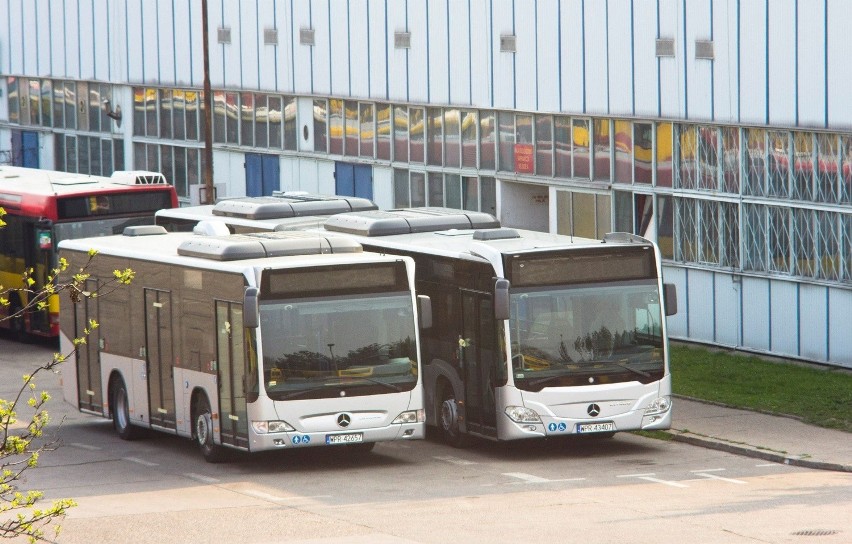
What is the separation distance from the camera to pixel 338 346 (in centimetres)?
2014

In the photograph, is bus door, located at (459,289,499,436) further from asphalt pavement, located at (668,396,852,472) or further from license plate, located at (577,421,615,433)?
asphalt pavement, located at (668,396,852,472)

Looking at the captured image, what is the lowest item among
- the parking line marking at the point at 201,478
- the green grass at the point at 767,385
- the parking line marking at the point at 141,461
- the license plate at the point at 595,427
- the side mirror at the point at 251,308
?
the green grass at the point at 767,385

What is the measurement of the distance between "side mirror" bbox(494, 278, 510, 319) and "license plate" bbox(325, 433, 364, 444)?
6.52 ft

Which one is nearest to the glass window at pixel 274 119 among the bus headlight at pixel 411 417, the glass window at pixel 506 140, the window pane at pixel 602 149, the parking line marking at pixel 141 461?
the glass window at pixel 506 140

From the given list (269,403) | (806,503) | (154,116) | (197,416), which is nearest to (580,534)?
(806,503)

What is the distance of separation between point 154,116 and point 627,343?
99.3ft

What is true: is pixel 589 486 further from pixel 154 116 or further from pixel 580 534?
pixel 154 116

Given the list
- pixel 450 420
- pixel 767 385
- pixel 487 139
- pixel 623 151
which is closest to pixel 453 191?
pixel 487 139

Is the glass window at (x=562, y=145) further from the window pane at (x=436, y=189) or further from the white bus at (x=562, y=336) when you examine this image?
the white bus at (x=562, y=336)

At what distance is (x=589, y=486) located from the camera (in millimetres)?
18906

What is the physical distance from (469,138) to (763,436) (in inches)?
641

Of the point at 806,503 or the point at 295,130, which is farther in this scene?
the point at 295,130

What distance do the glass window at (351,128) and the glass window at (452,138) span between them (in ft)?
11.5

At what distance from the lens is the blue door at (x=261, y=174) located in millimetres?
44075
